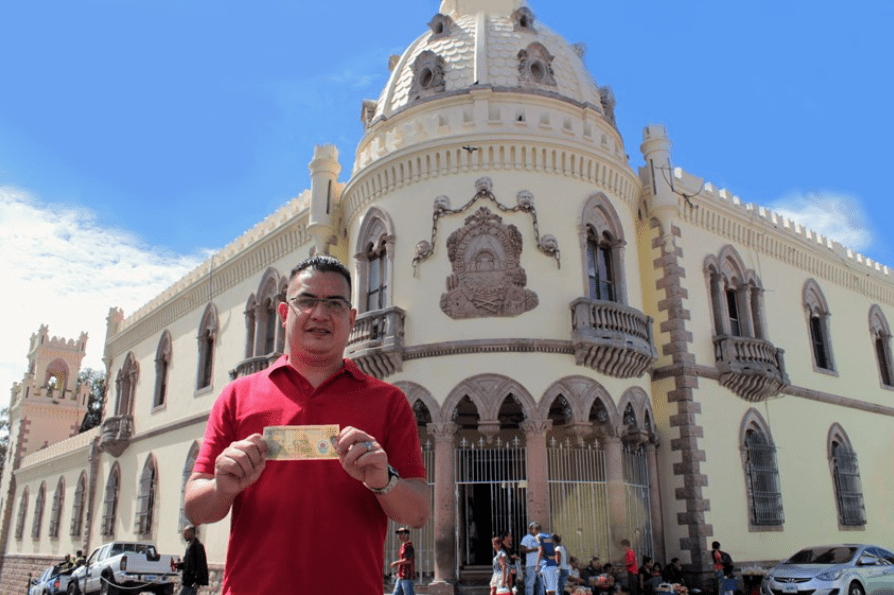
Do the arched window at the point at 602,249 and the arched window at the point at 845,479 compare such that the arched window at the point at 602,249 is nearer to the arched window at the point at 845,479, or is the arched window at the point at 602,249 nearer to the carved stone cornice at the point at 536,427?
the carved stone cornice at the point at 536,427

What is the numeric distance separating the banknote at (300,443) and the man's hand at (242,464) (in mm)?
34

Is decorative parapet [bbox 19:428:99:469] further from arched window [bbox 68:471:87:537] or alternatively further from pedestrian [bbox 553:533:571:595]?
pedestrian [bbox 553:533:571:595]

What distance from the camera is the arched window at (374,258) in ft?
52.7

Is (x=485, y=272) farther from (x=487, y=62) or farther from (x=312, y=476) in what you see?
(x=312, y=476)

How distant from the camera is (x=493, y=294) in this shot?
14680 millimetres

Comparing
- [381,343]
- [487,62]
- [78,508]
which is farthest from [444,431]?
[78,508]

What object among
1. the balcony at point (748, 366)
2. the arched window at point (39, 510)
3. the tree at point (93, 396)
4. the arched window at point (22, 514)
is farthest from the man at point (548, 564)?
the tree at point (93, 396)

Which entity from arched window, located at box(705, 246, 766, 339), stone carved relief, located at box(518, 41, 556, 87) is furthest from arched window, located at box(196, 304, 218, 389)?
arched window, located at box(705, 246, 766, 339)

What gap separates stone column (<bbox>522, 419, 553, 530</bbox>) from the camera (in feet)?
44.2

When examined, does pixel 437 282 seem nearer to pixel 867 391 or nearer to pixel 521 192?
pixel 521 192

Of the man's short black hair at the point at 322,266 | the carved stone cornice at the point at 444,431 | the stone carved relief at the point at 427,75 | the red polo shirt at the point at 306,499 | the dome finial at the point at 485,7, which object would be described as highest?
the dome finial at the point at 485,7

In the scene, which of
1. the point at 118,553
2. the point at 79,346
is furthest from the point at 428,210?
the point at 79,346

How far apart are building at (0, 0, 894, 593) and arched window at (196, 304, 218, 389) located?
1.28m

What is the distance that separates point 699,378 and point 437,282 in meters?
6.50
